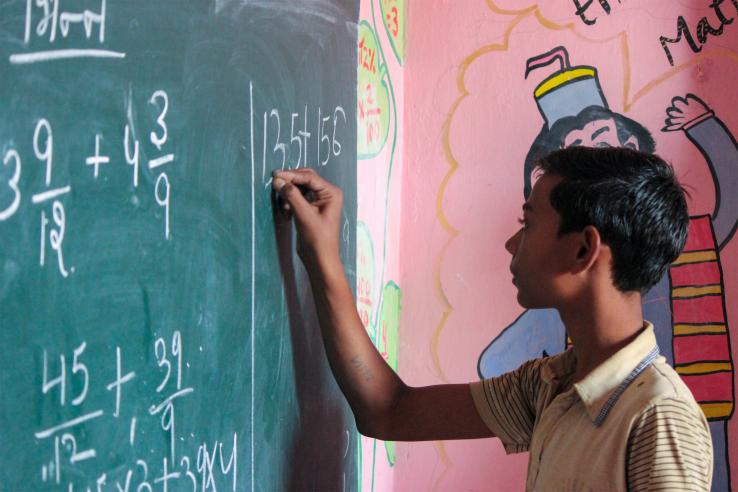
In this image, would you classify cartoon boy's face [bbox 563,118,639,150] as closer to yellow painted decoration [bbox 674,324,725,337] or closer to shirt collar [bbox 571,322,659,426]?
yellow painted decoration [bbox 674,324,725,337]

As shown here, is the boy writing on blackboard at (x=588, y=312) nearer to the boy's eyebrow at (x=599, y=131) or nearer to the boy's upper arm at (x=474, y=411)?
the boy's upper arm at (x=474, y=411)

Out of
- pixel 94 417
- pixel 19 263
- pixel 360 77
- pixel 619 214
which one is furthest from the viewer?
pixel 360 77

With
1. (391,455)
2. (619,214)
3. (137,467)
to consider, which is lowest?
(391,455)

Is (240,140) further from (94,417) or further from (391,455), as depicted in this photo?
(391,455)

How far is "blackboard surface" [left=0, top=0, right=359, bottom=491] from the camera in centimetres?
67

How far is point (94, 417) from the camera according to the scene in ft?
2.51

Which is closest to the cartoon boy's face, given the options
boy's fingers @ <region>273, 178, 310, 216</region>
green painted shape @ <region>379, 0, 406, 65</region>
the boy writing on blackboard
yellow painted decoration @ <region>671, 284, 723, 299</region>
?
yellow painted decoration @ <region>671, 284, 723, 299</region>

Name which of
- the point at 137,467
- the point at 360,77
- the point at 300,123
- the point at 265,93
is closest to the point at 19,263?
the point at 137,467

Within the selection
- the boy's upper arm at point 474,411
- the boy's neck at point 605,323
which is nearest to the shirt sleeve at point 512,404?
the boy's upper arm at point 474,411

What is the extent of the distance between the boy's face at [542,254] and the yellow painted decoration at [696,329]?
3.37ft

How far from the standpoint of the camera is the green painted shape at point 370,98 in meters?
1.76

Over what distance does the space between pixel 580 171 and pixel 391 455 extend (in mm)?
1252

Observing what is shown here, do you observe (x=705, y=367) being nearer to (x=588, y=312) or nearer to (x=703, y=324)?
(x=703, y=324)

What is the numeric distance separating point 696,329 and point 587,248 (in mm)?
1075
